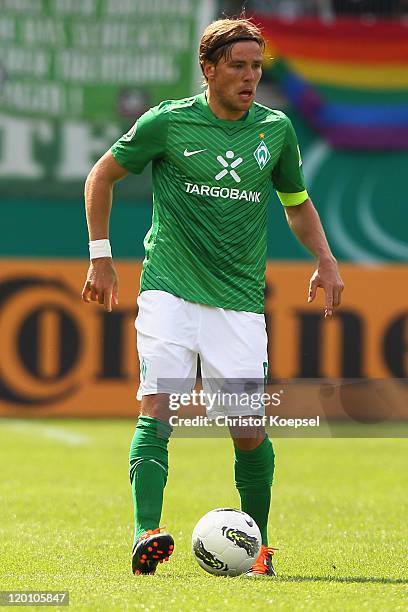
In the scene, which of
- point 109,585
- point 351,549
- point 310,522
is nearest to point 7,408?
point 310,522

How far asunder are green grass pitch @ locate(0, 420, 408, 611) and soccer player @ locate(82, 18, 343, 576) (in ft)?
1.52

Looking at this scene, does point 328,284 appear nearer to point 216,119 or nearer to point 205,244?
point 205,244

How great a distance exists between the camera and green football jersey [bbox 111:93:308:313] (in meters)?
5.39

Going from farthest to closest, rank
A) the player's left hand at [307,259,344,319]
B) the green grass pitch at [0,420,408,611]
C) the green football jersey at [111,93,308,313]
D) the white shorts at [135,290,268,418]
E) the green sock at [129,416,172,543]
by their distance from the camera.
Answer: the player's left hand at [307,259,344,319] < the green football jersey at [111,93,308,313] < the white shorts at [135,290,268,418] < the green sock at [129,416,172,543] < the green grass pitch at [0,420,408,611]

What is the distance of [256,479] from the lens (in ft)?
18.1

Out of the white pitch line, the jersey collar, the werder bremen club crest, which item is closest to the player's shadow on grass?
the werder bremen club crest

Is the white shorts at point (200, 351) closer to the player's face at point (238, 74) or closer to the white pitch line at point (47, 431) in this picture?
the player's face at point (238, 74)

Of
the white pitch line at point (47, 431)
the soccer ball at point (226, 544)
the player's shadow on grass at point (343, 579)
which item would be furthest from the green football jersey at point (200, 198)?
the white pitch line at point (47, 431)

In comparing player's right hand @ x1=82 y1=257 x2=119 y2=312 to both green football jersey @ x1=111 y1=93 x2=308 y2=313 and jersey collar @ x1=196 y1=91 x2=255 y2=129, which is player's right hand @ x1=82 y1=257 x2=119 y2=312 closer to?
green football jersey @ x1=111 y1=93 x2=308 y2=313

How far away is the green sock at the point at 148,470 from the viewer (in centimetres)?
512

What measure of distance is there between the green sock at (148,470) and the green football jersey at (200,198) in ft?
1.80

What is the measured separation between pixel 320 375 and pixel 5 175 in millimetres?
7443

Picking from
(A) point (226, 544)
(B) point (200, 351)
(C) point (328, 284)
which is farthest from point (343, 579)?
(C) point (328, 284)

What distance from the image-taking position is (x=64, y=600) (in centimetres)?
451
